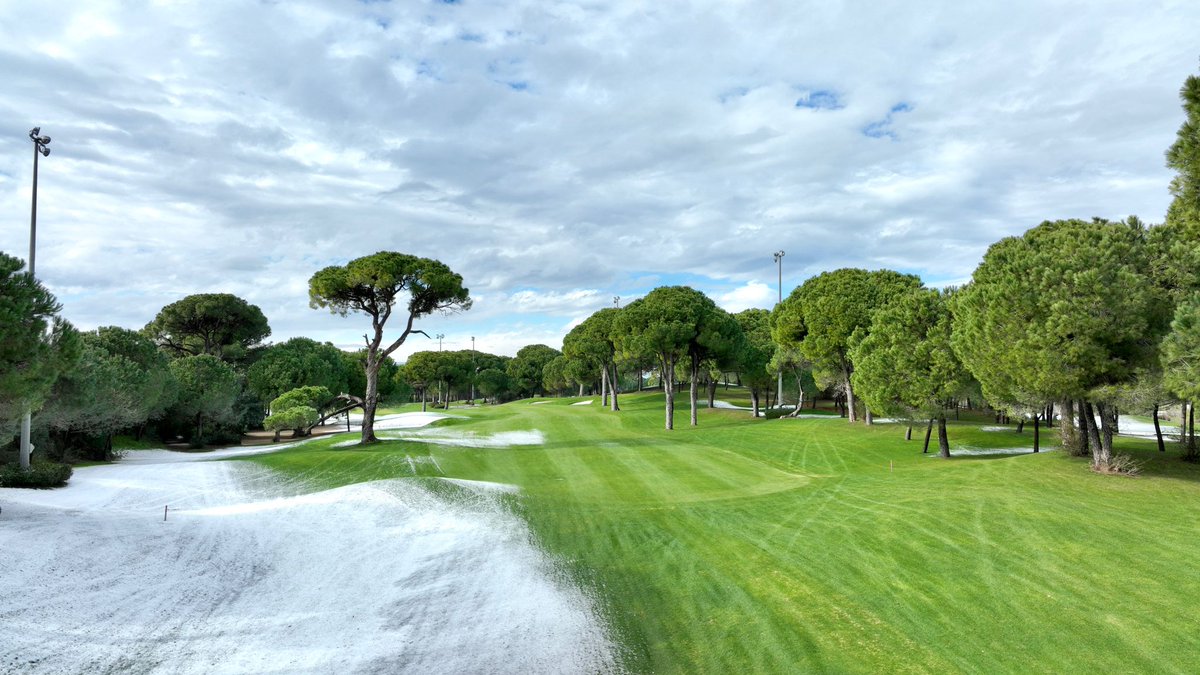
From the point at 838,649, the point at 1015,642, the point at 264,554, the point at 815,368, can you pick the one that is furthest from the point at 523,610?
the point at 815,368

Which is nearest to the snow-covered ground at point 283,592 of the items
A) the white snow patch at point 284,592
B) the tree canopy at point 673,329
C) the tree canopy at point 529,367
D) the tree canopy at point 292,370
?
the white snow patch at point 284,592

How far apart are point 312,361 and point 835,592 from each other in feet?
209

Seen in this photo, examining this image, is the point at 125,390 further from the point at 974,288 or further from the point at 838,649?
the point at 974,288

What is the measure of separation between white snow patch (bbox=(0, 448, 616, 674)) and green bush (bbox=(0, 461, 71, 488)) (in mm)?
879

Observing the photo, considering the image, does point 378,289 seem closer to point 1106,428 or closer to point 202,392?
point 202,392

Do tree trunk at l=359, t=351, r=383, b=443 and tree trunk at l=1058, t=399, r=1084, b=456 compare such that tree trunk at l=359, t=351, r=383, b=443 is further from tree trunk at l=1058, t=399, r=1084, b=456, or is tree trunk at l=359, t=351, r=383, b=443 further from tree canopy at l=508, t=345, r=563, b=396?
tree canopy at l=508, t=345, r=563, b=396

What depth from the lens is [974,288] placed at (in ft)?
75.4

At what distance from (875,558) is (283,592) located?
41.7 feet

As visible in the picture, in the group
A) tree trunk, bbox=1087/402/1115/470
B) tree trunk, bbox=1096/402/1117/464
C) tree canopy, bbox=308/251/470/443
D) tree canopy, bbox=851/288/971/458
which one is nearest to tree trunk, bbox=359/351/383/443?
tree canopy, bbox=308/251/470/443

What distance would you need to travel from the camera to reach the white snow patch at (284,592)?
873 centimetres

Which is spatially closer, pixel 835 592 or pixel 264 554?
pixel 835 592

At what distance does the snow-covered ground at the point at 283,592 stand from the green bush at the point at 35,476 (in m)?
0.85

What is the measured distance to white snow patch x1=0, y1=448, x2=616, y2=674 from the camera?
28.7 feet

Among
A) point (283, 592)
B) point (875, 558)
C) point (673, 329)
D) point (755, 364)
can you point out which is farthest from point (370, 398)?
point (755, 364)
